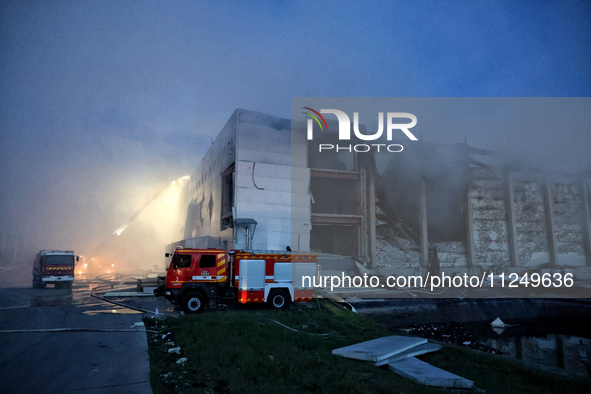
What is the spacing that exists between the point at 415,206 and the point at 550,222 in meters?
12.7

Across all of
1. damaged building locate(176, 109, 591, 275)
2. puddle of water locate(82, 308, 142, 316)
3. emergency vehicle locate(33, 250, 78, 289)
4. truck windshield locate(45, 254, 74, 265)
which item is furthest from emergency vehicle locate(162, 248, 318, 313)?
truck windshield locate(45, 254, 74, 265)

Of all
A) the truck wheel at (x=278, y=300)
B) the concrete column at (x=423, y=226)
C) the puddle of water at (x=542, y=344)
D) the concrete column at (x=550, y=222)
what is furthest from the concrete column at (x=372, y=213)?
the concrete column at (x=550, y=222)

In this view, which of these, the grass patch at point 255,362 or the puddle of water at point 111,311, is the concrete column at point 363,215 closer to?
the grass patch at point 255,362

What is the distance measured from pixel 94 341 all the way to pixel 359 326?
8826 mm

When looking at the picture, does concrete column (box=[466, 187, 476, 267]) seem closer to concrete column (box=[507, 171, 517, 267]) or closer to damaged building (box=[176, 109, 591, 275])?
damaged building (box=[176, 109, 591, 275])

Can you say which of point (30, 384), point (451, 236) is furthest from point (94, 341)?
point (451, 236)

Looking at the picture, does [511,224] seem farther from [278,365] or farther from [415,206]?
[278,365]

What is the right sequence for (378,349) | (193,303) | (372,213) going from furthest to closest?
1. (372,213)
2. (193,303)
3. (378,349)

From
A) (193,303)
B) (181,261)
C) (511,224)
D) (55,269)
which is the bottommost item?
(193,303)

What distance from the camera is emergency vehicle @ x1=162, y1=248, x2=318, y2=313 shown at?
555 inches

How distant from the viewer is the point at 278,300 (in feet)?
51.2

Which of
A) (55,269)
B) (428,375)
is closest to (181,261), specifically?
(428,375)

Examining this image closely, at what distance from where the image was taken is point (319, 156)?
32469 mm

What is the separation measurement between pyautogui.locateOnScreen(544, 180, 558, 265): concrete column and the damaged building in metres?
0.09
